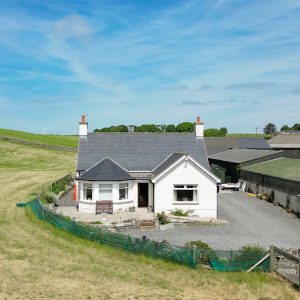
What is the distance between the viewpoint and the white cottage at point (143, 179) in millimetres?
32562

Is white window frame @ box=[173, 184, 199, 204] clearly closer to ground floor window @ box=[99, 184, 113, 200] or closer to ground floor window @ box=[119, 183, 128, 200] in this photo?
ground floor window @ box=[119, 183, 128, 200]

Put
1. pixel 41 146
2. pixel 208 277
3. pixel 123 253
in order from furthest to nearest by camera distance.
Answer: pixel 41 146
pixel 123 253
pixel 208 277

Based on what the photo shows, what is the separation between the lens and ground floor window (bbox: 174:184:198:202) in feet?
108

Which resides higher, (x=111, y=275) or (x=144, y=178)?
(x=144, y=178)

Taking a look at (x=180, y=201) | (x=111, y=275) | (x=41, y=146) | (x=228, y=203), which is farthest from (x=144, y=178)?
(x=41, y=146)

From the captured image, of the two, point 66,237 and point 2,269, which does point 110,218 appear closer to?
point 66,237

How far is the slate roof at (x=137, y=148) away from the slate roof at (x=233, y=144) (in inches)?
1549

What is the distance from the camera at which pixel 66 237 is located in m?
24.6

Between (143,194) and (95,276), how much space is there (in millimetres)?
17322

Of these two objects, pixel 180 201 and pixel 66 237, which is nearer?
pixel 66 237

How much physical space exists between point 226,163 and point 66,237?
36.4 meters

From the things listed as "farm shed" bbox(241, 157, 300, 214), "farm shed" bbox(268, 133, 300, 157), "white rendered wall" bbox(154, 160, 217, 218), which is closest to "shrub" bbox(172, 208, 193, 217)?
"white rendered wall" bbox(154, 160, 217, 218)

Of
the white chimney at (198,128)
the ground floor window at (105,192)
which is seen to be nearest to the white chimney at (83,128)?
the ground floor window at (105,192)

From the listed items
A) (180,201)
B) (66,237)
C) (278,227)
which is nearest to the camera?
(66,237)
